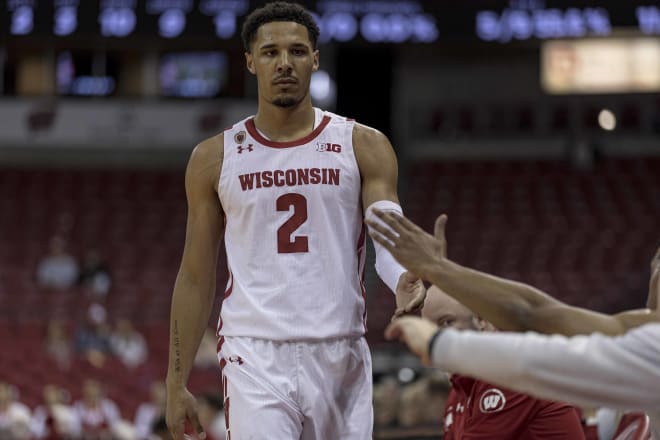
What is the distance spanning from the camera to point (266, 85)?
4.63 meters

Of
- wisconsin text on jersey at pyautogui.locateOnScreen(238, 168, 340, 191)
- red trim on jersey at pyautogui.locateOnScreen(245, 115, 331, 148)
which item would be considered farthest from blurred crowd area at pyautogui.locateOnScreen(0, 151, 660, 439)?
wisconsin text on jersey at pyautogui.locateOnScreen(238, 168, 340, 191)

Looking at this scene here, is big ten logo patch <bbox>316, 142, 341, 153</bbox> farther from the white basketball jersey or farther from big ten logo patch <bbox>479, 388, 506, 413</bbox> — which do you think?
big ten logo patch <bbox>479, 388, 506, 413</bbox>

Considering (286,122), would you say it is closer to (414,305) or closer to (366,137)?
(366,137)

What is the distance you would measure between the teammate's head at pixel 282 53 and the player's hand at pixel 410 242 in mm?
979

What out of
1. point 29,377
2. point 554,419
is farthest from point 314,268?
point 29,377

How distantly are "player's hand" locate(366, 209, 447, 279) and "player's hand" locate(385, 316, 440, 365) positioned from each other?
0.54 meters

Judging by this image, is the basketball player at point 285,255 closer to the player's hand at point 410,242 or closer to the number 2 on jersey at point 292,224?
the number 2 on jersey at point 292,224

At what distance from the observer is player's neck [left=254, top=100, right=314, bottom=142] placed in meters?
4.67

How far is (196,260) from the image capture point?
15.4 ft

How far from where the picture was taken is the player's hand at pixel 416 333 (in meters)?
3.03

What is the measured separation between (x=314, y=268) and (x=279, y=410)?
1.84 feet

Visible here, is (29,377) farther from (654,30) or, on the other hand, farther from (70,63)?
(70,63)

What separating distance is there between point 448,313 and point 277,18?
4.80 ft

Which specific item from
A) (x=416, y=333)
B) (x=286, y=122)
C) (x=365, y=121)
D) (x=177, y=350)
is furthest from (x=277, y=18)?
(x=365, y=121)
